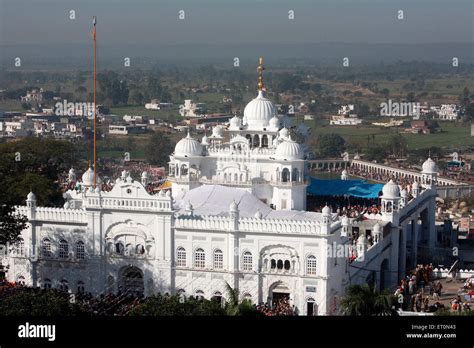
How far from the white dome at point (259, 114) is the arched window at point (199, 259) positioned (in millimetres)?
9043

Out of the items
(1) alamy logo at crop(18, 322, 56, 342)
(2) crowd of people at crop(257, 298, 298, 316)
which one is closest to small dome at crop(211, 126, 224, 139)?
(2) crowd of people at crop(257, 298, 298, 316)

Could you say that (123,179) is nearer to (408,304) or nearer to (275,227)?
(275,227)

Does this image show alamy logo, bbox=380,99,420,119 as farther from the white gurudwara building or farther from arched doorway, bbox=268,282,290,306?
arched doorway, bbox=268,282,290,306

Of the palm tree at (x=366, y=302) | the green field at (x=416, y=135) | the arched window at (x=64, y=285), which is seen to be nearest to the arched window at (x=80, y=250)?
the arched window at (x=64, y=285)

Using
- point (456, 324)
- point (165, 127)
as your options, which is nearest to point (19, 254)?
point (456, 324)

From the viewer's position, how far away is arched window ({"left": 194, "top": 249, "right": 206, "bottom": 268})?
25045 millimetres

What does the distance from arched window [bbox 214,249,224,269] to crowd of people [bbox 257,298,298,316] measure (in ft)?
4.62

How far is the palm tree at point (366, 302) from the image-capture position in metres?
21.6

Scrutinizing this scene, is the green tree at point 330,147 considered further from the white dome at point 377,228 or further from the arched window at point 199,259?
the arched window at point 199,259

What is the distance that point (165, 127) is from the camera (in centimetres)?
10450

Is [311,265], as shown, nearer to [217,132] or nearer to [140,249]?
[140,249]

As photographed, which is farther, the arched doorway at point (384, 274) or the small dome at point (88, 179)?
the small dome at point (88, 179)

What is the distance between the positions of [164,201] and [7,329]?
14.3 meters

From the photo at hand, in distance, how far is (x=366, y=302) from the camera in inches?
856
